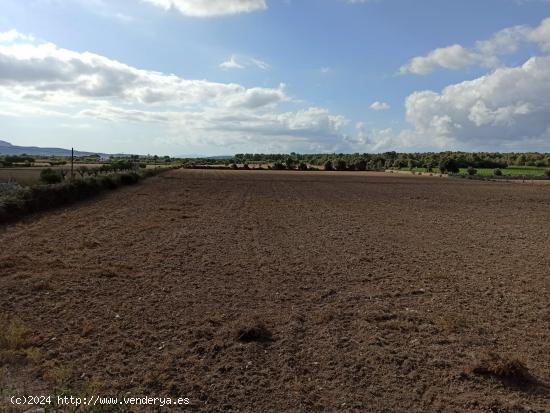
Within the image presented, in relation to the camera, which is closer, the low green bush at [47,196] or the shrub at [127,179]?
the low green bush at [47,196]

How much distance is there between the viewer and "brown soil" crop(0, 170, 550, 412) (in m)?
4.84

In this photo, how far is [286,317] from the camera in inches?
279

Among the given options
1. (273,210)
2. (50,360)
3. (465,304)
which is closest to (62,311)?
(50,360)

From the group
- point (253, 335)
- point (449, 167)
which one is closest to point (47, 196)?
point (253, 335)

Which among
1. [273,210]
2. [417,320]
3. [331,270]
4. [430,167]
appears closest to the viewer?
[417,320]

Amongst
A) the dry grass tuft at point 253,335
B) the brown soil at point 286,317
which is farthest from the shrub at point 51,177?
the dry grass tuft at point 253,335

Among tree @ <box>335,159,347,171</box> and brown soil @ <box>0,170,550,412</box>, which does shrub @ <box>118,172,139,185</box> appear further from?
tree @ <box>335,159,347,171</box>

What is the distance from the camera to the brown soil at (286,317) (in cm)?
484

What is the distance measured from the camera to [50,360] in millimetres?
5277

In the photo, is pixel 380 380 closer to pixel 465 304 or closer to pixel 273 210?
pixel 465 304

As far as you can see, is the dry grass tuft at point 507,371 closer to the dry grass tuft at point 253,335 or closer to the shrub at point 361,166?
the dry grass tuft at point 253,335

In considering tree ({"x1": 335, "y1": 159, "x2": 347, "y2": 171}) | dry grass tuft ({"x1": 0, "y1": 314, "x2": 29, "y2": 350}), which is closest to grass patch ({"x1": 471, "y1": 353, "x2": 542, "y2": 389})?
dry grass tuft ({"x1": 0, "y1": 314, "x2": 29, "y2": 350})

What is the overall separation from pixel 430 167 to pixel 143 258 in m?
111

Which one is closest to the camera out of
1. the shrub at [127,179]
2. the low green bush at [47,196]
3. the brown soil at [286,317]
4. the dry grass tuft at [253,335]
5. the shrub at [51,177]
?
the brown soil at [286,317]
